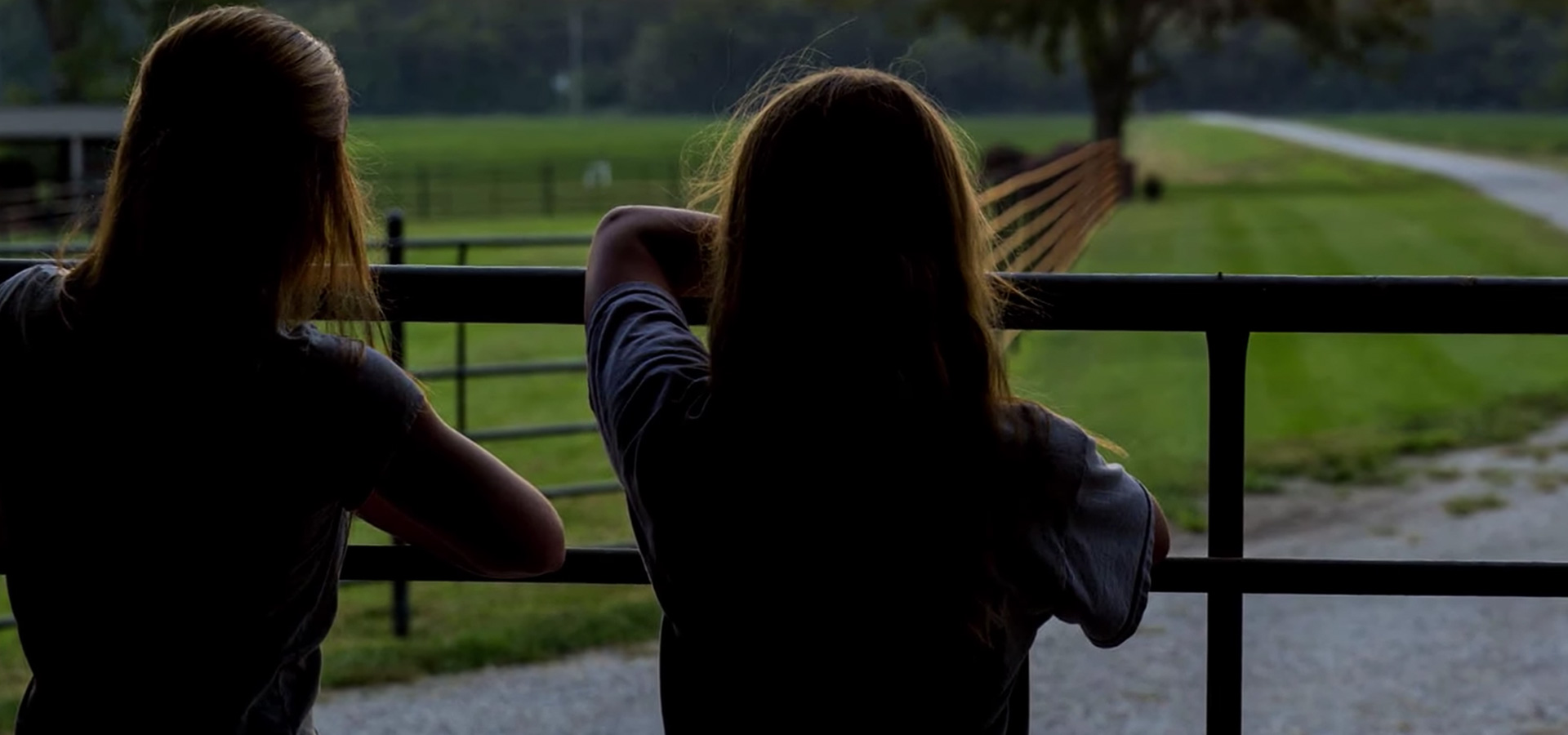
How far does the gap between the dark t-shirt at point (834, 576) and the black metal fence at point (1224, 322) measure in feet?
0.80

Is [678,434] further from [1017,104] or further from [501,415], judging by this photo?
[1017,104]

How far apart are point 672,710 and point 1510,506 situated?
24.4 ft

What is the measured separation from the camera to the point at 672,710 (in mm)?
1500

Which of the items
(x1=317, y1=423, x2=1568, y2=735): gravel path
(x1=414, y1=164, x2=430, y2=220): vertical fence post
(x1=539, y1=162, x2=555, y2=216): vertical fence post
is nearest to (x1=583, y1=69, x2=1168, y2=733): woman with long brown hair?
(x1=317, y1=423, x2=1568, y2=735): gravel path

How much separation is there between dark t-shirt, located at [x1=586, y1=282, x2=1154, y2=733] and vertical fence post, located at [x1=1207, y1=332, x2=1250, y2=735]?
314 mm

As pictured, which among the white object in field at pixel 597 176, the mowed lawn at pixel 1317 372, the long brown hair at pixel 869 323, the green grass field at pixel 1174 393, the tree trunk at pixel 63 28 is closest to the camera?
the long brown hair at pixel 869 323

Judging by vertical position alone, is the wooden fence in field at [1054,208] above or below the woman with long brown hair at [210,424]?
below

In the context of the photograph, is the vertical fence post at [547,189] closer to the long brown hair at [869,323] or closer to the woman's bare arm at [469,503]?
the woman's bare arm at [469,503]

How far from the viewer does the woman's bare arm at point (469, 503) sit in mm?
1443

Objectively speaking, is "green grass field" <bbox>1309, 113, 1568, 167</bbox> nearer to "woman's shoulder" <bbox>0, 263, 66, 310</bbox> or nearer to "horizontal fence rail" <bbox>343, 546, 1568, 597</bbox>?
"horizontal fence rail" <bbox>343, 546, 1568, 597</bbox>

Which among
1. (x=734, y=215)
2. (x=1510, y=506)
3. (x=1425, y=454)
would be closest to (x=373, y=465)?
(x=734, y=215)

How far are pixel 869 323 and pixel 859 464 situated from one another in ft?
0.36

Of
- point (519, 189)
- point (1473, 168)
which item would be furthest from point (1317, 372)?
point (1473, 168)

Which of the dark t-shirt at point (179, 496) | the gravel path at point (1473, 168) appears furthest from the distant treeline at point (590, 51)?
the gravel path at point (1473, 168)
